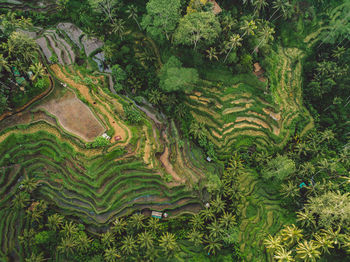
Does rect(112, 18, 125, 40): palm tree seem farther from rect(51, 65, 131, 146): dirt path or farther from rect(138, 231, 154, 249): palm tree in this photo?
rect(138, 231, 154, 249): palm tree

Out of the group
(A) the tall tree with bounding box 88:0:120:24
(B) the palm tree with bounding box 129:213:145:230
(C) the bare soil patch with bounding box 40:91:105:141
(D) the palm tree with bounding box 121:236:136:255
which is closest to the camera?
(D) the palm tree with bounding box 121:236:136:255

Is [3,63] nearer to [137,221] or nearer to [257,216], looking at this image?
[137,221]

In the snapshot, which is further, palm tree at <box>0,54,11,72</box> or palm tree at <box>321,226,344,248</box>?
palm tree at <box>0,54,11,72</box>

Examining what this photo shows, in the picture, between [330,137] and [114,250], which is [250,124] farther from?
[114,250]

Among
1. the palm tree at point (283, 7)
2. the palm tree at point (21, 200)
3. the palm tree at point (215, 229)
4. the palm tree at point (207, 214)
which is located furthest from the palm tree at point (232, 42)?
the palm tree at point (21, 200)

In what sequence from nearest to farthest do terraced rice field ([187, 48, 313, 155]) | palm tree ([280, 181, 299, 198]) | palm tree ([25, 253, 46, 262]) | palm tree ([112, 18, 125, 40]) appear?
palm tree ([25, 253, 46, 262]), palm tree ([280, 181, 299, 198]), palm tree ([112, 18, 125, 40]), terraced rice field ([187, 48, 313, 155])

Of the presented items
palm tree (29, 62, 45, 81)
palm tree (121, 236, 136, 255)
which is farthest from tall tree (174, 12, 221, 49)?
palm tree (121, 236, 136, 255)
